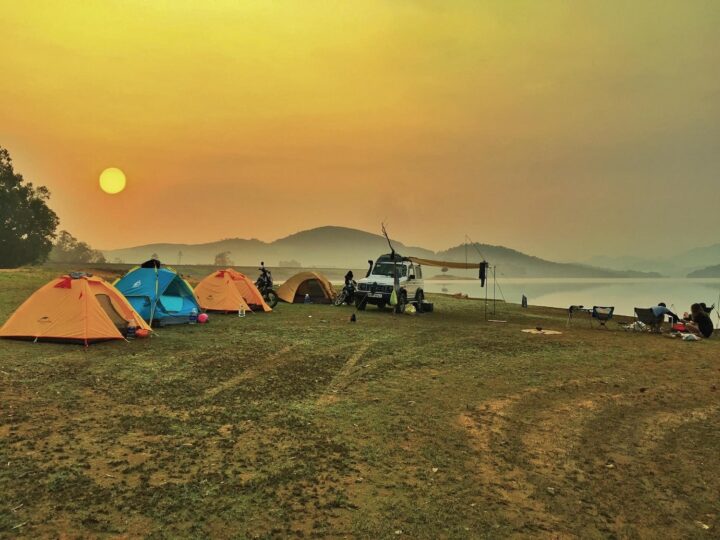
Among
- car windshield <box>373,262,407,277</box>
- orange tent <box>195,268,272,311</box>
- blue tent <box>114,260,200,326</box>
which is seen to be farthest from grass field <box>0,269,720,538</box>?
car windshield <box>373,262,407,277</box>

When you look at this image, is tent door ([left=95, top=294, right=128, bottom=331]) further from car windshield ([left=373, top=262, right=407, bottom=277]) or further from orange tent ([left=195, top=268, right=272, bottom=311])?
car windshield ([left=373, top=262, right=407, bottom=277])

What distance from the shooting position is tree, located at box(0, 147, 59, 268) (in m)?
50.7

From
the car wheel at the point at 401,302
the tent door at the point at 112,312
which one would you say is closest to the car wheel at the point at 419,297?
the car wheel at the point at 401,302

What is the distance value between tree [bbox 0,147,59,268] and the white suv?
4627 cm

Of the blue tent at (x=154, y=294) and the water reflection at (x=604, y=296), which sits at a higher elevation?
the water reflection at (x=604, y=296)

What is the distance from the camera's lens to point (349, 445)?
6035 millimetres

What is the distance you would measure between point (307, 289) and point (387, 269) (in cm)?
594

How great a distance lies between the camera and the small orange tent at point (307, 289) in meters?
27.8

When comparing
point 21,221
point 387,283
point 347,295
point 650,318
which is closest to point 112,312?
point 387,283

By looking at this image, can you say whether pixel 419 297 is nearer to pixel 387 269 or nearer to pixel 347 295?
pixel 387 269

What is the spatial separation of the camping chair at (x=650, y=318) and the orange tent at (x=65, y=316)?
752 inches

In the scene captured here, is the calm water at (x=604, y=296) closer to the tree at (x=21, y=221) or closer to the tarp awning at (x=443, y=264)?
the tarp awning at (x=443, y=264)

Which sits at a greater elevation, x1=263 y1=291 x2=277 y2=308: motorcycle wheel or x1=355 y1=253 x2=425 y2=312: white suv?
x1=355 y1=253 x2=425 y2=312: white suv

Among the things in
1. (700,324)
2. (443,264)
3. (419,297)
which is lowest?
(700,324)
